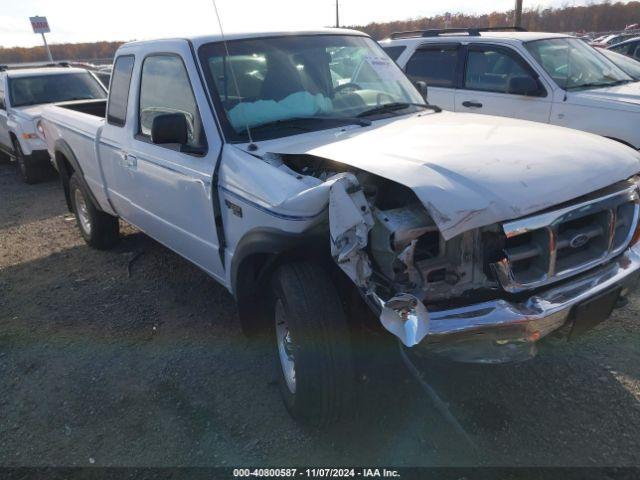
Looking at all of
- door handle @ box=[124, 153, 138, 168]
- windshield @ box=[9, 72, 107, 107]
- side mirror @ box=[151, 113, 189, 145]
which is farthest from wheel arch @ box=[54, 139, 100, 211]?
windshield @ box=[9, 72, 107, 107]

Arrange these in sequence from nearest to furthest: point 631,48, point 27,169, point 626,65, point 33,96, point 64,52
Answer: point 626,65 → point 27,169 → point 33,96 → point 631,48 → point 64,52

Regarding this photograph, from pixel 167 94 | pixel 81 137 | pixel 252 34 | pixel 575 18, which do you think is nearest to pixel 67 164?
pixel 81 137

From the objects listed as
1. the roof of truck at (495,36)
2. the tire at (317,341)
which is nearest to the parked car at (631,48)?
the roof of truck at (495,36)

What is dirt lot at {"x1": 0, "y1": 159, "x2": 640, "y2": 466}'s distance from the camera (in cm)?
271

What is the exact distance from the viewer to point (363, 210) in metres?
2.30

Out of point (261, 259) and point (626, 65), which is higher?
point (626, 65)

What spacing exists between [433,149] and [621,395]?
5.79ft

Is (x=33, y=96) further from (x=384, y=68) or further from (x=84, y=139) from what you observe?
(x=384, y=68)

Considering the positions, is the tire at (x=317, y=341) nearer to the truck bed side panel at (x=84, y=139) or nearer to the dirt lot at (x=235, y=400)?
the dirt lot at (x=235, y=400)

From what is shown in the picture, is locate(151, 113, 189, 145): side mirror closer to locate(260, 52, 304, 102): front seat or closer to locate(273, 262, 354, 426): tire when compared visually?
locate(260, 52, 304, 102): front seat

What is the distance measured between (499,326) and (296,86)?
2.06m

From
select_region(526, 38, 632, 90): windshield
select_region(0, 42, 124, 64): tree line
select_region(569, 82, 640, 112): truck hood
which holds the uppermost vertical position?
select_region(526, 38, 632, 90): windshield

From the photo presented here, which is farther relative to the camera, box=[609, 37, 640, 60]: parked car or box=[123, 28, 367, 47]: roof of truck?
box=[609, 37, 640, 60]: parked car

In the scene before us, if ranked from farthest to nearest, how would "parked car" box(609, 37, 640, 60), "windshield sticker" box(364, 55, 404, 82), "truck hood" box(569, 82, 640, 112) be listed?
1. "parked car" box(609, 37, 640, 60)
2. "truck hood" box(569, 82, 640, 112)
3. "windshield sticker" box(364, 55, 404, 82)
